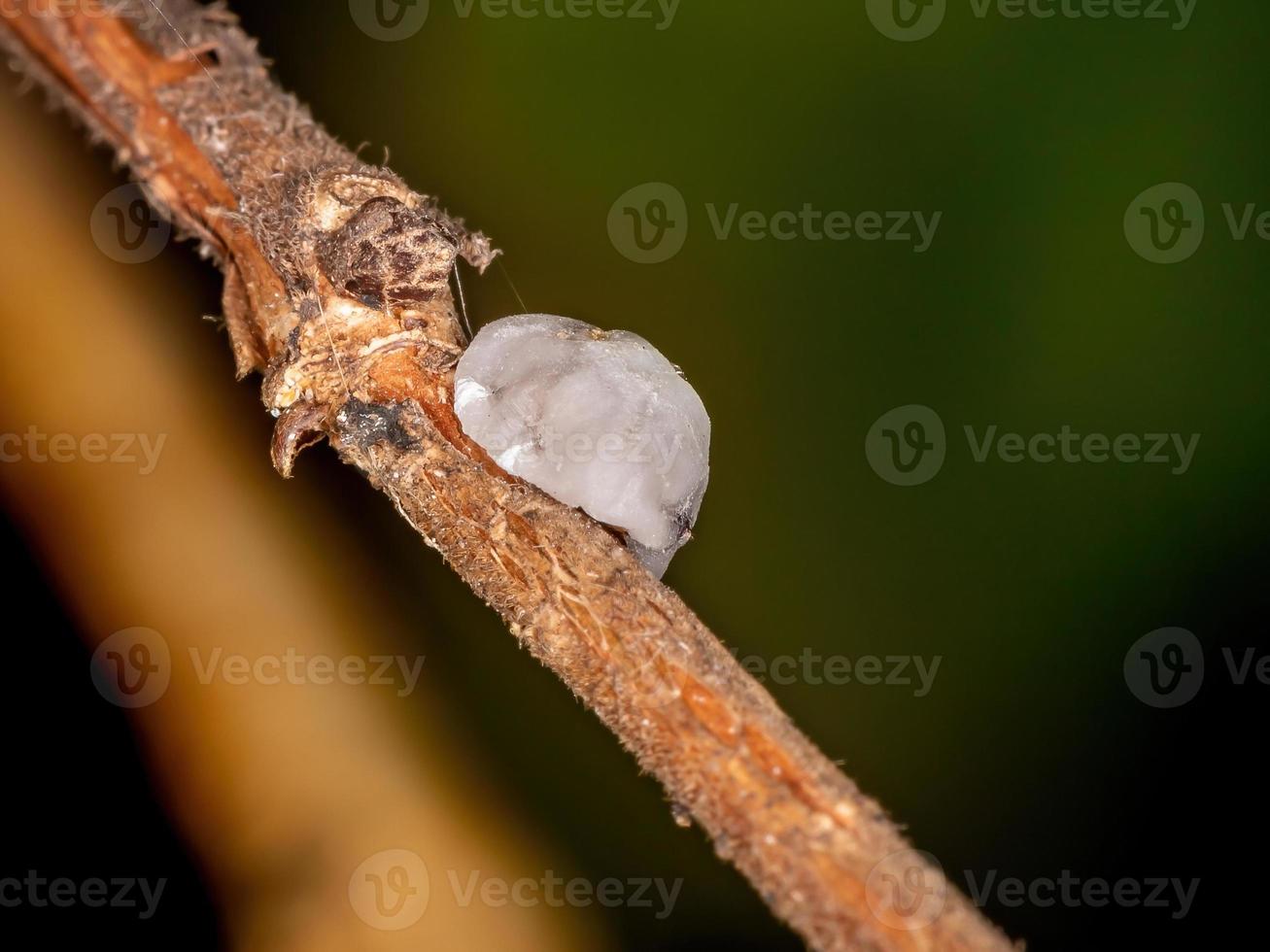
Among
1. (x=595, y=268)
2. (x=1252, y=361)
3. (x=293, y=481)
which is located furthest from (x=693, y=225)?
(x=1252, y=361)

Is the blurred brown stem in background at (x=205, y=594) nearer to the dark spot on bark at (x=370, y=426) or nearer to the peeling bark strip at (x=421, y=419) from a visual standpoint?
the peeling bark strip at (x=421, y=419)

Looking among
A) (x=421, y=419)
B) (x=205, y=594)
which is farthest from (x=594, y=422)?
(x=205, y=594)

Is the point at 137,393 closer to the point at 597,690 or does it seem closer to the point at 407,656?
the point at 407,656

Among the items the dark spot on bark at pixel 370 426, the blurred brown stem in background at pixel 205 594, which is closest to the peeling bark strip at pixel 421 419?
the dark spot on bark at pixel 370 426

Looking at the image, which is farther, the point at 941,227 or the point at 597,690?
the point at 941,227

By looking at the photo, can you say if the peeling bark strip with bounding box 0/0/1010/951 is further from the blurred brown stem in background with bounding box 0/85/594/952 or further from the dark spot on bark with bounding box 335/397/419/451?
the blurred brown stem in background with bounding box 0/85/594/952
